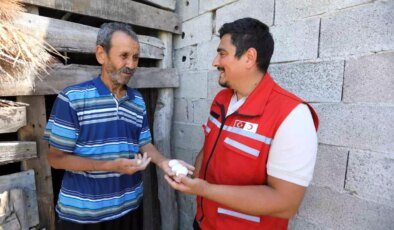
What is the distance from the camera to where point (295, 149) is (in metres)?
1.25

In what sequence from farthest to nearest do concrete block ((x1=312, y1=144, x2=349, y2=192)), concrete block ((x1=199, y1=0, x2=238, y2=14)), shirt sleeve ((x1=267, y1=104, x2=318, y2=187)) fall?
concrete block ((x1=199, y1=0, x2=238, y2=14)) < concrete block ((x1=312, y1=144, x2=349, y2=192)) < shirt sleeve ((x1=267, y1=104, x2=318, y2=187))

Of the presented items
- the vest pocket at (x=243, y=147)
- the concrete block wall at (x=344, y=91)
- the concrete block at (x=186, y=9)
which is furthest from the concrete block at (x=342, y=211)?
the concrete block at (x=186, y=9)

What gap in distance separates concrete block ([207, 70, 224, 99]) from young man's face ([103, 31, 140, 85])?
1013 millimetres

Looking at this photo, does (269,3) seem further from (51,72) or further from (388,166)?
(51,72)

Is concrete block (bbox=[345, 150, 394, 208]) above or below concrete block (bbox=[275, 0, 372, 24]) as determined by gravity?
below

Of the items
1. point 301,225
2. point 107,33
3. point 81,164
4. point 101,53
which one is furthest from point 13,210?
point 301,225

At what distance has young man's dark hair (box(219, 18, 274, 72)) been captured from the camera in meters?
1.52

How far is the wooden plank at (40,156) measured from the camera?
2039 millimetres

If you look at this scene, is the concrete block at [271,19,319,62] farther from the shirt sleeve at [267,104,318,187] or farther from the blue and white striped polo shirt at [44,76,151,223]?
the blue and white striped polo shirt at [44,76,151,223]

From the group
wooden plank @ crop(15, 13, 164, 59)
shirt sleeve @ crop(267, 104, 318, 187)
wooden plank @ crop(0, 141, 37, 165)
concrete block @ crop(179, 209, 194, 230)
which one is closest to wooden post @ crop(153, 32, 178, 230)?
concrete block @ crop(179, 209, 194, 230)

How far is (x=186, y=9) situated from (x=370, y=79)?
206cm

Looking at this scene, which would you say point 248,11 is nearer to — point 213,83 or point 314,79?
point 213,83

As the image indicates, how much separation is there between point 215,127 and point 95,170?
31.6 inches

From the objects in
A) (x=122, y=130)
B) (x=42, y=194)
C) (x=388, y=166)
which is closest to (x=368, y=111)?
(x=388, y=166)
